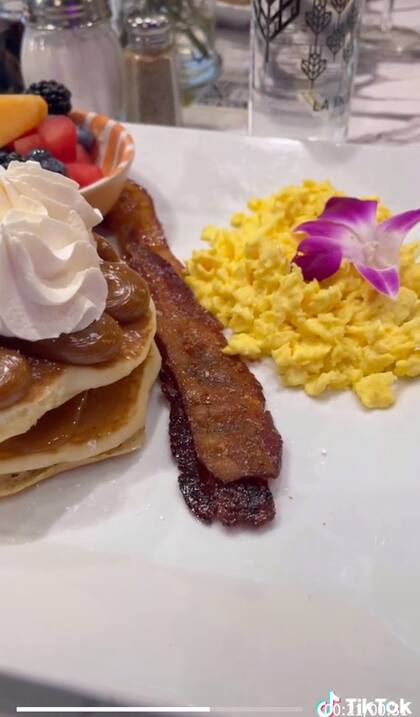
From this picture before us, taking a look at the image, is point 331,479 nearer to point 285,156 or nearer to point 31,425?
point 31,425

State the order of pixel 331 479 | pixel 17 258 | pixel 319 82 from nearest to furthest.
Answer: pixel 17 258
pixel 331 479
pixel 319 82

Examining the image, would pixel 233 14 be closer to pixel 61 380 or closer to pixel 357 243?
pixel 357 243

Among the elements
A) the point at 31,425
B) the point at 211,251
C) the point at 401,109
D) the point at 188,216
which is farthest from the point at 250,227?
the point at 401,109

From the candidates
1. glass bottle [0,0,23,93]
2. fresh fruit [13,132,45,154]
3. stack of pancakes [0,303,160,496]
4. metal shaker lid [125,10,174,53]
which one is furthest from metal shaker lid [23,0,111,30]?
stack of pancakes [0,303,160,496]

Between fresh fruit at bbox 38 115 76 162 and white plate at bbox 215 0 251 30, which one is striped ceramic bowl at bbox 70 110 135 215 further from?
white plate at bbox 215 0 251 30

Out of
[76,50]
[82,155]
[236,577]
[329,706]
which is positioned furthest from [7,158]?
[329,706]

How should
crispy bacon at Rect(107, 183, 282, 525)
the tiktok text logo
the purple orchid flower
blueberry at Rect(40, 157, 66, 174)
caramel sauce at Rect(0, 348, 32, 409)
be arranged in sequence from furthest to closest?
blueberry at Rect(40, 157, 66, 174) → the purple orchid flower → crispy bacon at Rect(107, 183, 282, 525) → caramel sauce at Rect(0, 348, 32, 409) → the tiktok text logo

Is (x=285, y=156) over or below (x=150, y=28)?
below

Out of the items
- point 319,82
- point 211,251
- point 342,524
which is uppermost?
point 319,82
